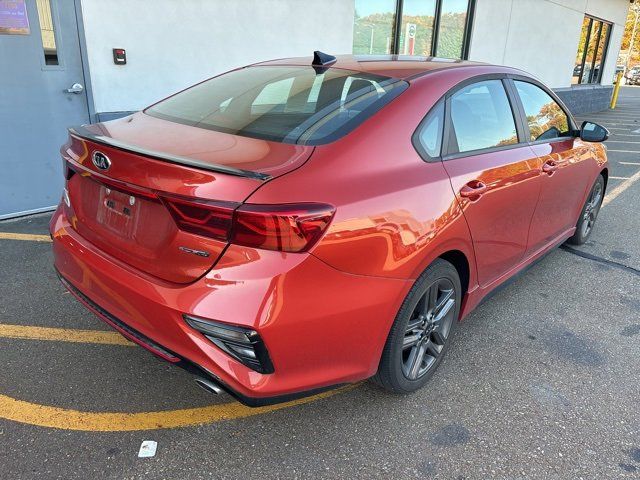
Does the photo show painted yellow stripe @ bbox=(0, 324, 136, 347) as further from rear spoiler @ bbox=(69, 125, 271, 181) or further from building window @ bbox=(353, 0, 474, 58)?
building window @ bbox=(353, 0, 474, 58)

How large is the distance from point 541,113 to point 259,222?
104 inches

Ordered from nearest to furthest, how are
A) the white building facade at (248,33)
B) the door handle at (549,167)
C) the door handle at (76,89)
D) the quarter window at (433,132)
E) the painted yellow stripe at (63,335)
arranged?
the quarter window at (433,132), the painted yellow stripe at (63,335), the door handle at (549,167), the door handle at (76,89), the white building facade at (248,33)

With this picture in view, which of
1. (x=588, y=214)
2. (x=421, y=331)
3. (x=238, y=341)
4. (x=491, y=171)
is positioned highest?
(x=491, y=171)

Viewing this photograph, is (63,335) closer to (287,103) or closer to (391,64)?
(287,103)

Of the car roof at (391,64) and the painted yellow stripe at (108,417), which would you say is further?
the car roof at (391,64)

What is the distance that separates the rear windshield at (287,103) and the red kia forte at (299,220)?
0.01m

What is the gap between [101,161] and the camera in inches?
83.5

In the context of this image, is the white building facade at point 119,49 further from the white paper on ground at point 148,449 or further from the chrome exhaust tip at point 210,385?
the chrome exhaust tip at point 210,385

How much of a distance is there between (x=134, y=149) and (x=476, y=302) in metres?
2.03

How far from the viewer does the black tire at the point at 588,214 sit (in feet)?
15.0

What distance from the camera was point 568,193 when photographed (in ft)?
12.7

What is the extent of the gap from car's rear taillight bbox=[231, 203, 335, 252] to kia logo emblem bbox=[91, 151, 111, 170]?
696mm

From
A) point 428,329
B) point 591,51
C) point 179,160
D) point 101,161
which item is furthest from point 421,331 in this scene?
point 591,51

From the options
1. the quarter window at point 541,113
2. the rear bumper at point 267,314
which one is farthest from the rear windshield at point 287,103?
the quarter window at point 541,113
